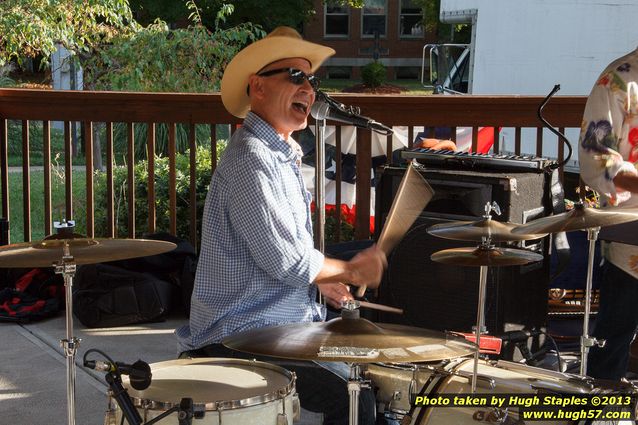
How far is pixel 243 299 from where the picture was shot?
10.7 ft

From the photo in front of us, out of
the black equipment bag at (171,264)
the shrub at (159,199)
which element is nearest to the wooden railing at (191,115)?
the black equipment bag at (171,264)

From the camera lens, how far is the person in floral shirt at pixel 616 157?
360 centimetres

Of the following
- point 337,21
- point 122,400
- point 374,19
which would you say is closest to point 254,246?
point 122,400

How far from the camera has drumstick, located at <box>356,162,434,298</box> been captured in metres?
3.15

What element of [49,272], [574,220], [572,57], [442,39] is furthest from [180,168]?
[442,39]

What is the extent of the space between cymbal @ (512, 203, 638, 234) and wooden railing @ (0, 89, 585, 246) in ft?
8.22

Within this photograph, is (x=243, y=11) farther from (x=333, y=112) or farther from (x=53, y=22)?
(x=333, y=112)

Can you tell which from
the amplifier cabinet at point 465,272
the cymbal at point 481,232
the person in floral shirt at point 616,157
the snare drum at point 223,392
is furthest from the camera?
the amplifier cabinet at point 465,272

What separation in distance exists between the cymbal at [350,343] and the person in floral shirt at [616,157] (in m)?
1.15

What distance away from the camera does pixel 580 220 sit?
306 centimetres

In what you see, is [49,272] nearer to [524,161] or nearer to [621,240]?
[524,161]

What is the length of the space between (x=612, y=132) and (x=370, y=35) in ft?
132

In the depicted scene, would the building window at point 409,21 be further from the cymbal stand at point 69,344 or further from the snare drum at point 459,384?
the cymbal stand at point 69,344

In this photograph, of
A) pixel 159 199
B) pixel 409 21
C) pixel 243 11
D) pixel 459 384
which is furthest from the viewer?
pixel 409 21
